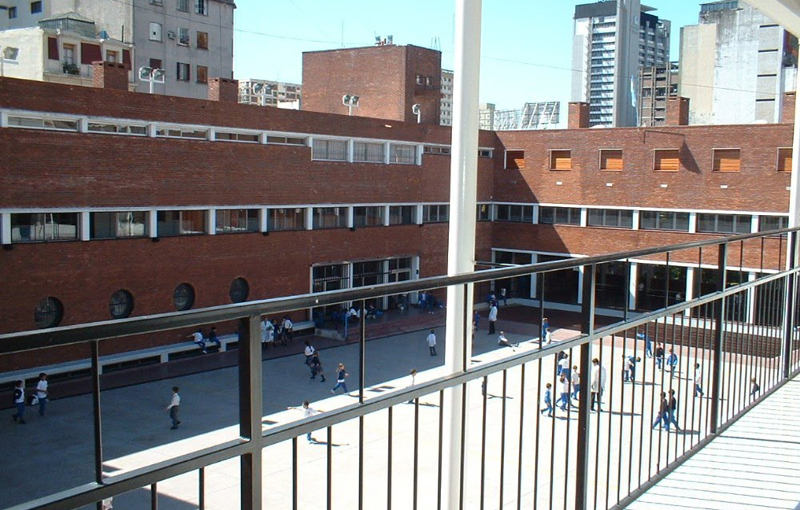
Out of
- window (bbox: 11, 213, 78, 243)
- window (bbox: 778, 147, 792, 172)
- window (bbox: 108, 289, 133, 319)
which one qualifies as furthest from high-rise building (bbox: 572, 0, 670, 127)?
window (bbox: 11, 213, 78, 243)

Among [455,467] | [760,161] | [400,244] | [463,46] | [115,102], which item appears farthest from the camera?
[400,244]

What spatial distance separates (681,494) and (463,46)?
2181 mm

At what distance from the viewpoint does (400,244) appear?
29.8 meters

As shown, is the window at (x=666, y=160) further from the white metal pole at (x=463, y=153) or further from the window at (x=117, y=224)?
the white metal pole at (x=463, y=153)

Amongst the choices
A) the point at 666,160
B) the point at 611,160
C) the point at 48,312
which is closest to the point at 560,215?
the point at 611,160

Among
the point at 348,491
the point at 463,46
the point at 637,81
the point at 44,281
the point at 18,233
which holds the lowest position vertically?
the point at 348,491

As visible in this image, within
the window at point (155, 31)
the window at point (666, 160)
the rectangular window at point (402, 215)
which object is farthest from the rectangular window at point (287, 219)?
the window at point (155, 31)

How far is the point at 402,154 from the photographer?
30.0 metres

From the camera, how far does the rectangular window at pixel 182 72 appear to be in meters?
43.1

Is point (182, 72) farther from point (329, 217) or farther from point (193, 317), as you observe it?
point (193, 317)

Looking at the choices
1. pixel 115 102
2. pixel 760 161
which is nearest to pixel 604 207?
pixel 760 161

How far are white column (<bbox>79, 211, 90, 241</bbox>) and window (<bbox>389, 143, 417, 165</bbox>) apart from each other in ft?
41.6

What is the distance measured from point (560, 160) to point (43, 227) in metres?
21.0

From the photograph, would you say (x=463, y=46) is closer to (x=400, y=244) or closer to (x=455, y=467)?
(x=455, y=467)
